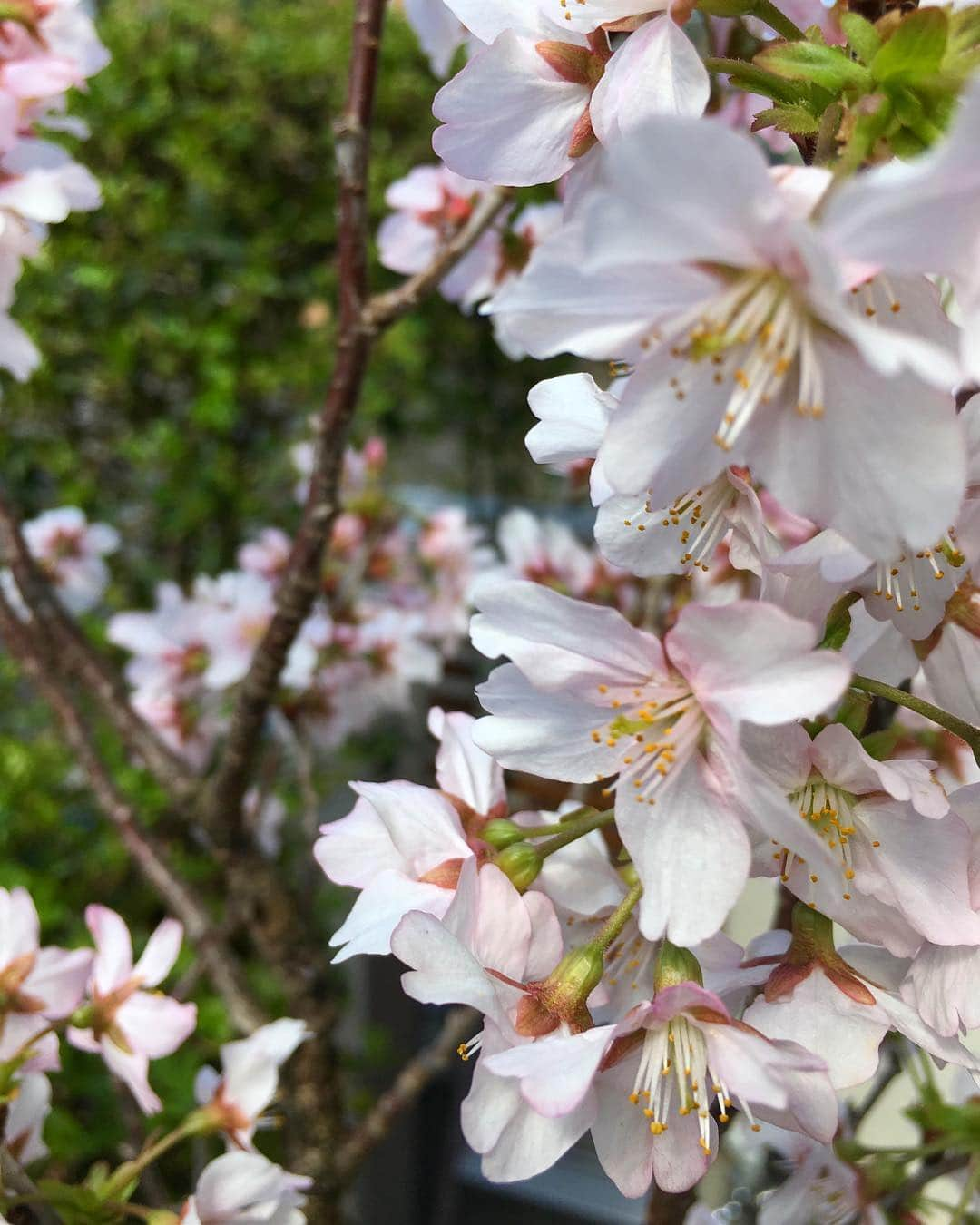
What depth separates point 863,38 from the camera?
1.27ft

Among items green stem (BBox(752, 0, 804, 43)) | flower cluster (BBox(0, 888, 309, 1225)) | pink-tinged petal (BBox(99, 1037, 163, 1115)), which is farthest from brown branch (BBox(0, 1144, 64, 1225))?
green stem (BBox(752, 0, 804, 43))

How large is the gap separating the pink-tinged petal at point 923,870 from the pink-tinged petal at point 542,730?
0.41 feet

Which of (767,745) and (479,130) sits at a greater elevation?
(479,130)

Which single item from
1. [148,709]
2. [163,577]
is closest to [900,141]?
[148,709]

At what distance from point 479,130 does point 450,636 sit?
1.34 metres

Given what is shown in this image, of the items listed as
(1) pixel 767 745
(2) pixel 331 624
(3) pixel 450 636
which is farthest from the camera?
(3) pixel 450 636

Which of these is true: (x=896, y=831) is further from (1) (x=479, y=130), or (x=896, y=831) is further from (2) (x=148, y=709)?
(2) (x=148, y=709)

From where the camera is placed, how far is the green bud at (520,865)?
49cm

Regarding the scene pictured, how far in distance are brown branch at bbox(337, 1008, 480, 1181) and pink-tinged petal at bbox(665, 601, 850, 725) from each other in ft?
2.75

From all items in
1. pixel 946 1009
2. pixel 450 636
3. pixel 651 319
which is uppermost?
pixel 651 319

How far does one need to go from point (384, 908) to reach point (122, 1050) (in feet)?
1.23

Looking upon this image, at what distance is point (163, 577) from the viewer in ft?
7.60

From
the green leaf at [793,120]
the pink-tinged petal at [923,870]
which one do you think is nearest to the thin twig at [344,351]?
the green leaf at [793,120]

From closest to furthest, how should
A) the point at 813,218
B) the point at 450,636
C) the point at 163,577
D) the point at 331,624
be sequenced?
the point at 813,218
the point at 331,624
the point at 450,636
the point at 163,577
